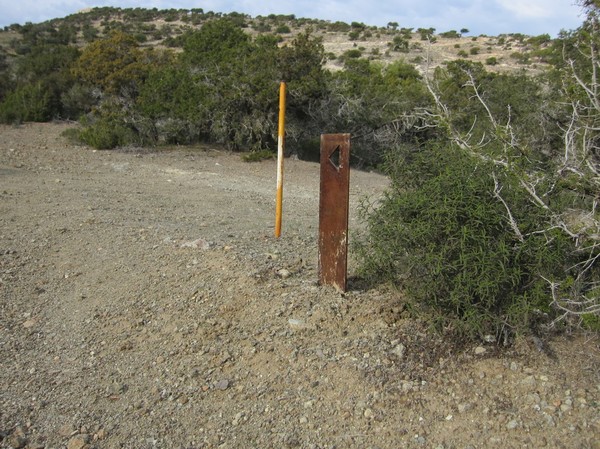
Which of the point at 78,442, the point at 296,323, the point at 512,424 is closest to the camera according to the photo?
the point at 512,424

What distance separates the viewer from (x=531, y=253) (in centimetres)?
360

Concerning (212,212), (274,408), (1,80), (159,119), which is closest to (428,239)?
(274,408)

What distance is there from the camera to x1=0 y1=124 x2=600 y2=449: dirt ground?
3.19m

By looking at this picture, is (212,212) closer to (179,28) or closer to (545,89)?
(545,89)

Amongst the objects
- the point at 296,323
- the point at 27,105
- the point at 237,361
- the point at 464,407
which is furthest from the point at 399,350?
the point at 27,105

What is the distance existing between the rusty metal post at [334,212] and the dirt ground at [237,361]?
6.9 inches

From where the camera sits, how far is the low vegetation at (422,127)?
11.9 feet

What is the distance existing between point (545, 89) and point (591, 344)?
1265cm

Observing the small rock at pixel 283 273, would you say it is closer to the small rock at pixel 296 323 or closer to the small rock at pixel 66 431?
the small rock at pixel 296 323

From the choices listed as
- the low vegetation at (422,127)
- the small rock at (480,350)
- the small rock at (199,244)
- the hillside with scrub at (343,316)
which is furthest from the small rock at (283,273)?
the small rock at (480,350)

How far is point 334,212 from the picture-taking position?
4457mm

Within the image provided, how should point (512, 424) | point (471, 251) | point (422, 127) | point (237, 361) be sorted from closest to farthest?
→ point (512, 424) → point (471, 251) → point (237, 361) → point (422, 127)

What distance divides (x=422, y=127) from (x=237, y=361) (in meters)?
1.89

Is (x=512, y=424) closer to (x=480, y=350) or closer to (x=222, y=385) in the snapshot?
(x=480, y=350)
